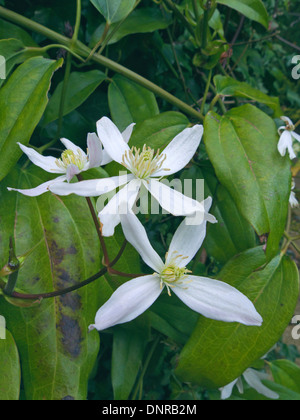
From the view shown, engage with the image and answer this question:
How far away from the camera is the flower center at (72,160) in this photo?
1.38ft

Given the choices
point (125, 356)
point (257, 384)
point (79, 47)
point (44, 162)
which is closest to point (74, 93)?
point (79, 47)

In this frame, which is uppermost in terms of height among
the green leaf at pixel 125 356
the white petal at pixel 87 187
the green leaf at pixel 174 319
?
the white petal at pixel 87 187

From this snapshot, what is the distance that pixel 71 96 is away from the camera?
0.57 m

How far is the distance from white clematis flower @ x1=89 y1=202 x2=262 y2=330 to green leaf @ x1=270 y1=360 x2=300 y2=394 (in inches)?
17.3

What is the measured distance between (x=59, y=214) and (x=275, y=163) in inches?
10.6

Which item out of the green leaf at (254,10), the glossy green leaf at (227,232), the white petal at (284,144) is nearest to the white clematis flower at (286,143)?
the white petal at (284,144)

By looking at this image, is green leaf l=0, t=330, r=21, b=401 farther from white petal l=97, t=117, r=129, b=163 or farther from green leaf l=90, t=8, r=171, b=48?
green leaf l=90, t=8, r=171, b=48

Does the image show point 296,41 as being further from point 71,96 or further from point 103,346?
point 103,346

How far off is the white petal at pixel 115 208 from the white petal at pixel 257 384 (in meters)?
0.51

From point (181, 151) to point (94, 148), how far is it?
10cm

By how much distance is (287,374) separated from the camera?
0.72 metres

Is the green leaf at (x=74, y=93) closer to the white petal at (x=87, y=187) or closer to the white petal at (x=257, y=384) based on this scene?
the white petal at (x=87, y=187)

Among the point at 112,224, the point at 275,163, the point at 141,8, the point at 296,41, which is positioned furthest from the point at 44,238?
the point at 296,41
